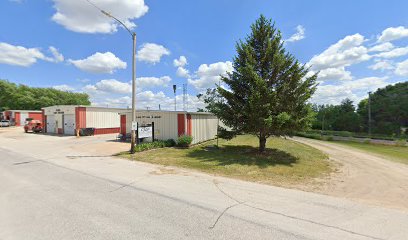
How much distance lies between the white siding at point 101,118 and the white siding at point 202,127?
1603cm

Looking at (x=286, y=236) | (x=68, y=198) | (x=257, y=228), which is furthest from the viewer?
(x=68, y=198)

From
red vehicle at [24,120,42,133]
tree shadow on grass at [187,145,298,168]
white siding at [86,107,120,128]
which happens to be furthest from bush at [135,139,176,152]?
red vehicle at [24,120,42,133]

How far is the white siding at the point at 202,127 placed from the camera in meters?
21.1

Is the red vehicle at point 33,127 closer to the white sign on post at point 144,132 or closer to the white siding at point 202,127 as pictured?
the white sign on post at point 144,132

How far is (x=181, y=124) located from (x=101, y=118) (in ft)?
57.1

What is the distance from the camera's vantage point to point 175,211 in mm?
5672

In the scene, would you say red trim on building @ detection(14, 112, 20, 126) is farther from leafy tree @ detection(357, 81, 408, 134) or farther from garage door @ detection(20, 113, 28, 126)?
leafy tree @ detection(357, 81, 408, 134)

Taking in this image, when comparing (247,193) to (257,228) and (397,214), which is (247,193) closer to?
(257,228)

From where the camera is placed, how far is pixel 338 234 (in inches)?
180

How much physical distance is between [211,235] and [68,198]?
172 inches

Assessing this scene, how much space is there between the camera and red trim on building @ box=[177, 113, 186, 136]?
64.8 feet

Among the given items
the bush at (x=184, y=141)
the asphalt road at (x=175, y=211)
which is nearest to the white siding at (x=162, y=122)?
the bush at (x=184, y=141)

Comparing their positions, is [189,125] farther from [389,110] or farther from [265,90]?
[389,110]

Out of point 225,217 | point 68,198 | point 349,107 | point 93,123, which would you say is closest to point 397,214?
point 225,217
